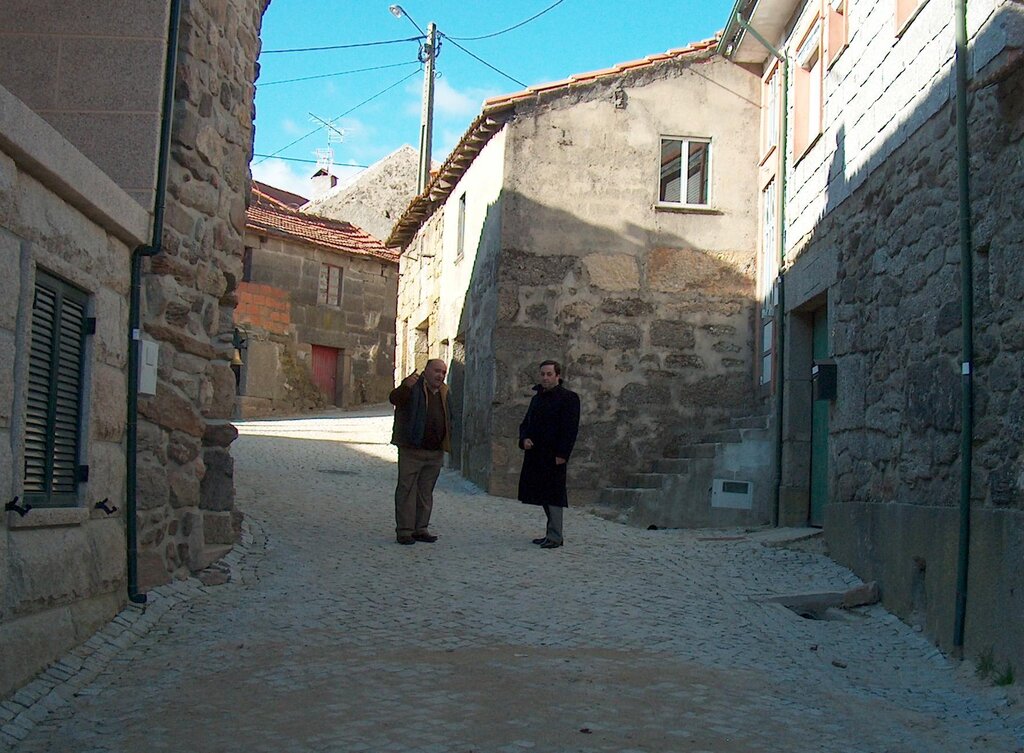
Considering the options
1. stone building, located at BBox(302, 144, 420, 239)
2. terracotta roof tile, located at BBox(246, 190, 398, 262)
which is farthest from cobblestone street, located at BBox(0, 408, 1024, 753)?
stone building, located at BBox(302, 144, 420, 239)

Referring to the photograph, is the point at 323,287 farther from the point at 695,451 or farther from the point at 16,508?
the point at 16,508

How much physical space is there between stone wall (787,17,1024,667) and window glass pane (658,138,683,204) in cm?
399

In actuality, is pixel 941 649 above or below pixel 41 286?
below

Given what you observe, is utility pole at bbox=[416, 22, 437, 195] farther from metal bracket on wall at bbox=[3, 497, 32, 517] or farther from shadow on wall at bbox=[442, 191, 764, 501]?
metal bracket on wall at bbox=[3, 497, 32, 517]

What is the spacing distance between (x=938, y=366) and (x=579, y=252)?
6.25 meters

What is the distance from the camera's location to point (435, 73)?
86.8 feet

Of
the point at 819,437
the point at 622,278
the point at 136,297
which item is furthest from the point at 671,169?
the point at 136,297

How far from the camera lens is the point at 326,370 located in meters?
25.7

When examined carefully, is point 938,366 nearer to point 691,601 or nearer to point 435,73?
point 691,601

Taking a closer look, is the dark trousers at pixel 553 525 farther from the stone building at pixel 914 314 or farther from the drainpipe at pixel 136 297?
the drainpipe at pixel 136 297

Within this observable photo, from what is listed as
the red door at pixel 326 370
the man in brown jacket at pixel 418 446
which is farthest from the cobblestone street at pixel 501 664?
the red door at pixel 326 370

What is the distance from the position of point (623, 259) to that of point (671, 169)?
1.31 meters

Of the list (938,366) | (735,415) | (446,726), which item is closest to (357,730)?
(446,726)

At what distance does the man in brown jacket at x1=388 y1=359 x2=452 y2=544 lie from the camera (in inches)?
335
